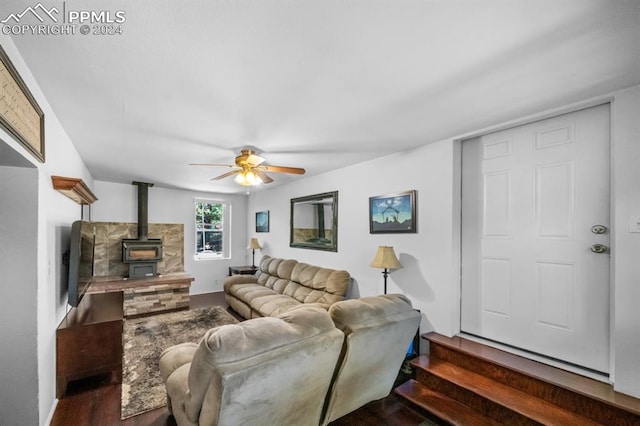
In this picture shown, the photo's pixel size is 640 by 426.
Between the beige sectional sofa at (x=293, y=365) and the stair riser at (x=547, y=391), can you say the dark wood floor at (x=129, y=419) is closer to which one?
the beige sectional sofa at (x=293, y=365)

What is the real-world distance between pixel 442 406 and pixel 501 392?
0.46 m

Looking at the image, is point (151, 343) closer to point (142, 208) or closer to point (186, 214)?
point (142, 208)

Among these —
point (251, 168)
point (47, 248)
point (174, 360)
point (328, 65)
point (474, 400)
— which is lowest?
point (474, 400)

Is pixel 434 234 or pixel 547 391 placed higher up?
pixel 434 234

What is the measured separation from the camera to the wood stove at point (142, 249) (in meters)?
5.14

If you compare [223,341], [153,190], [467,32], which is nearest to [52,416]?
[223,341]

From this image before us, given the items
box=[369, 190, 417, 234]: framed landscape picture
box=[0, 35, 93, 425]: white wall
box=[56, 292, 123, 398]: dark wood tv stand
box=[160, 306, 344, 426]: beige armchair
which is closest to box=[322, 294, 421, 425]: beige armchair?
box=[160, 306, 344, 426]: beige armchair

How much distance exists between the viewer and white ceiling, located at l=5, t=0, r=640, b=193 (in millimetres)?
1189

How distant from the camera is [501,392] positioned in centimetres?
209

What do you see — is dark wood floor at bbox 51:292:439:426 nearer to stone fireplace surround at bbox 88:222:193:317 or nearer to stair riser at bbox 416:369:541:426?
stair riser at bbox 416:369:541:426

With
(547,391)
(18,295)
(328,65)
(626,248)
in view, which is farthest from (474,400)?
(18,295)

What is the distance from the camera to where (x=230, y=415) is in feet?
4.40

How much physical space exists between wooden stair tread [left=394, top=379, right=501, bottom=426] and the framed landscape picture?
1546 millimetres

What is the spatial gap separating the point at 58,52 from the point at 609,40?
282cm
